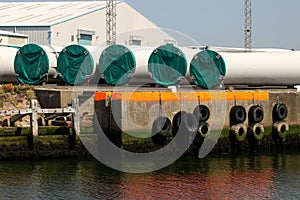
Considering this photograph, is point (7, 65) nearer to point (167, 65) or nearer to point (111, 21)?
point (167, 65)

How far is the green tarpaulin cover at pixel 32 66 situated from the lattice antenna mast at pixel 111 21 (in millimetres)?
19356

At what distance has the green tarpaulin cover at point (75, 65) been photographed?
37000mm

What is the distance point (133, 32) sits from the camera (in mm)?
59688

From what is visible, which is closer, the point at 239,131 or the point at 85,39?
the point at 239,131

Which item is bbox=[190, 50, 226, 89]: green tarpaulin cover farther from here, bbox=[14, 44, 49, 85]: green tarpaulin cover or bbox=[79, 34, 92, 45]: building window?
bbox=[79, 34, 92, 45]: building window

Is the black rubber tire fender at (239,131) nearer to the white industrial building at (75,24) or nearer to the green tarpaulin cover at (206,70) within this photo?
the green tarpaulin cover at (206,70)

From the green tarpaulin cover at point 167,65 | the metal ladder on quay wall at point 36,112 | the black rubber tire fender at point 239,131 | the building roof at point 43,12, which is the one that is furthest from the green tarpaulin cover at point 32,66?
the building roof at point 43,12

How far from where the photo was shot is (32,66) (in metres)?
37.2

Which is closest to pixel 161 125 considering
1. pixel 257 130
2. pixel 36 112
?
pixel 257 130

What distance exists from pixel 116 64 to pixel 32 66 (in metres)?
4.57

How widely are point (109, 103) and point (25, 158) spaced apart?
4435mm

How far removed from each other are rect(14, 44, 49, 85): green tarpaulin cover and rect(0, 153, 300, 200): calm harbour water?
10.0m

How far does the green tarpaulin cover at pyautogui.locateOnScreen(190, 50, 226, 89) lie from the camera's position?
37781 millimetres

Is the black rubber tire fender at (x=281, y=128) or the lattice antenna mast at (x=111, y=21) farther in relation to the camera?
the lattice antenna mast at (x=111, y=21)
